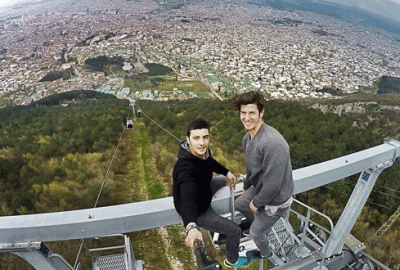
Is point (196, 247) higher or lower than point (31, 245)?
higher

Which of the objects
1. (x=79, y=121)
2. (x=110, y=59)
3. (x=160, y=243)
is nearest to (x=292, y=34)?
(x=110, y=59)

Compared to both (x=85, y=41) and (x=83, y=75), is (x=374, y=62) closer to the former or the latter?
(x=83, y=75)

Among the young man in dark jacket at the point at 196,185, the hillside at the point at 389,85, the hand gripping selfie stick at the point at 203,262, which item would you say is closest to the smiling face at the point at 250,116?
the young man in dark jacket at the point at 196,185

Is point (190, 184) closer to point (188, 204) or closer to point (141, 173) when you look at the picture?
point (188, 204)

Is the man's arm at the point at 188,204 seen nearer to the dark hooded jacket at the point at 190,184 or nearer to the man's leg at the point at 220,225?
the dark hooded jacket at the point at 190,184

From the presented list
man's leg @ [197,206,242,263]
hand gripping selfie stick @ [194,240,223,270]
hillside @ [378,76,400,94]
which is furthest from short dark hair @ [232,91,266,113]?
hillside @ [378,76,400,94]

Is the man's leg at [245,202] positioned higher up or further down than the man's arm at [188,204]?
further down
